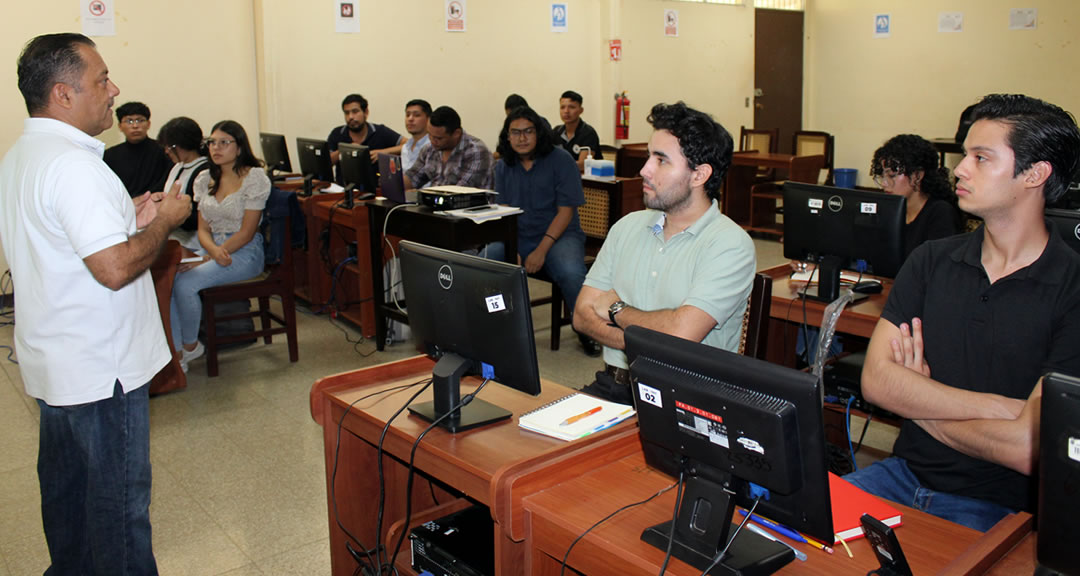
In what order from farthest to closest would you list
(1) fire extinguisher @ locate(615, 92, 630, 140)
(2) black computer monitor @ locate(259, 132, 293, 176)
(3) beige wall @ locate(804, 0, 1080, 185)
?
(1) fire extinguisher @ locate(615, 92, 630, 140) → (3) beige wall @ locate(804, 0, 1080, 185) → (2) black computer monitor @ locate(259, 132, 293, 176)

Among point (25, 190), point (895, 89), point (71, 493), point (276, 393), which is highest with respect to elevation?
point (895, 89)

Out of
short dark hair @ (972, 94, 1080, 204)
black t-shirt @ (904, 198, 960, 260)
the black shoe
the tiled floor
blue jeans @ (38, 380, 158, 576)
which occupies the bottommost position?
the tiled floor

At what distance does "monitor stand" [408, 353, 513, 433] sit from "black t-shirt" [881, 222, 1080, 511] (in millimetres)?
982

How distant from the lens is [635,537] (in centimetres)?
151

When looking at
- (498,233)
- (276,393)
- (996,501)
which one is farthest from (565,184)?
(996,501)

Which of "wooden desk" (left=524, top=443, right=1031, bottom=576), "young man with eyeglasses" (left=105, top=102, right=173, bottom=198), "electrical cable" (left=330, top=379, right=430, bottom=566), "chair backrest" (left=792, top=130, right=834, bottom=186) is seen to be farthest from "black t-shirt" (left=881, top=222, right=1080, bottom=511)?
"chair backrest" (left=792, top=130, right=834, bottom=186)

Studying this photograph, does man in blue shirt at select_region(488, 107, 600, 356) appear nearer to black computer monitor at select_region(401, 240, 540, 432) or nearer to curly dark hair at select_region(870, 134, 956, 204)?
curly dark hair at select_region(870, 134, 956, 204)

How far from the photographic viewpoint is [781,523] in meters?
1.39

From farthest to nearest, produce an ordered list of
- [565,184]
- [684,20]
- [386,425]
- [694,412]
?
[684,20] → [565,184] → [386,425] → [694,412]

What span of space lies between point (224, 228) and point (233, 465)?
1.53 m

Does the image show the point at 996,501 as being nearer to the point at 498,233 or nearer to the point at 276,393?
the point at 498,233

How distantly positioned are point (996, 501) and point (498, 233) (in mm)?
2923

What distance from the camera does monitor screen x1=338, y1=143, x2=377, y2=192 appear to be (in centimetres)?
513

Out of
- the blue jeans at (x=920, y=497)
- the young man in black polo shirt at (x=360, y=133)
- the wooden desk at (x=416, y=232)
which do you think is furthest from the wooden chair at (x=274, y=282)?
the blue jeans at (x=920, y=497)
